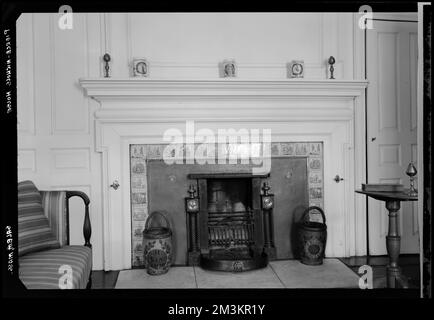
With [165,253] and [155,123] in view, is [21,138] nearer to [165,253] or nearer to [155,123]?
[155,123]

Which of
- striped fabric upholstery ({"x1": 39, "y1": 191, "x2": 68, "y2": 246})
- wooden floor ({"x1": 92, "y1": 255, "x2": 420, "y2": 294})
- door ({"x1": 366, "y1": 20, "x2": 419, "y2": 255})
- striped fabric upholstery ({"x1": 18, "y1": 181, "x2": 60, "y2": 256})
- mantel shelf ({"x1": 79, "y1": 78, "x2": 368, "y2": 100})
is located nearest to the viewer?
striped fabric upholstery ({"x1": 18, "y1": 181, "x2": 60, "y2": 256})

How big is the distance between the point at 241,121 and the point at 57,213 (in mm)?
1097

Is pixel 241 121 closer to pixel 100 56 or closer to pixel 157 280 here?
pixel 100 56

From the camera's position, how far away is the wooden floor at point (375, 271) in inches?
76.4

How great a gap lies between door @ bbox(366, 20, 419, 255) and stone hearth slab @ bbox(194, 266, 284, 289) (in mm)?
693

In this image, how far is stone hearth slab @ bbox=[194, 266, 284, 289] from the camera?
1985mm

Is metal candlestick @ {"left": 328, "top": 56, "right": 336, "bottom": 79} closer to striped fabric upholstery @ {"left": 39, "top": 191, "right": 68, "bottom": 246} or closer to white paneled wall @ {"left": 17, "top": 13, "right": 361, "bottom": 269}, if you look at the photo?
white paneled wall @ {"left": 17, "top": 13, "right": 361, "bottom": 269}

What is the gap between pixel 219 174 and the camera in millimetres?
2301

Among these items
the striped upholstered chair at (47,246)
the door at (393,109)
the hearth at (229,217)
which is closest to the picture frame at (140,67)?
the hearth at (229,217)

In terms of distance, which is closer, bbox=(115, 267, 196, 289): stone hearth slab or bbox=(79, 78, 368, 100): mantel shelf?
bbox=(115, 267, 196, 289): stone hearth slab

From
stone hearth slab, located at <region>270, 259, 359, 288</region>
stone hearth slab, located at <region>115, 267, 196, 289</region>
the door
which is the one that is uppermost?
the door

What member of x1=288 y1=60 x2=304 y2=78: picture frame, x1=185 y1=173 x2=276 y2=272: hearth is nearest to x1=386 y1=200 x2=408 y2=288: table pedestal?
x1=185 y1=173 x2=276 y2=272: hearth
